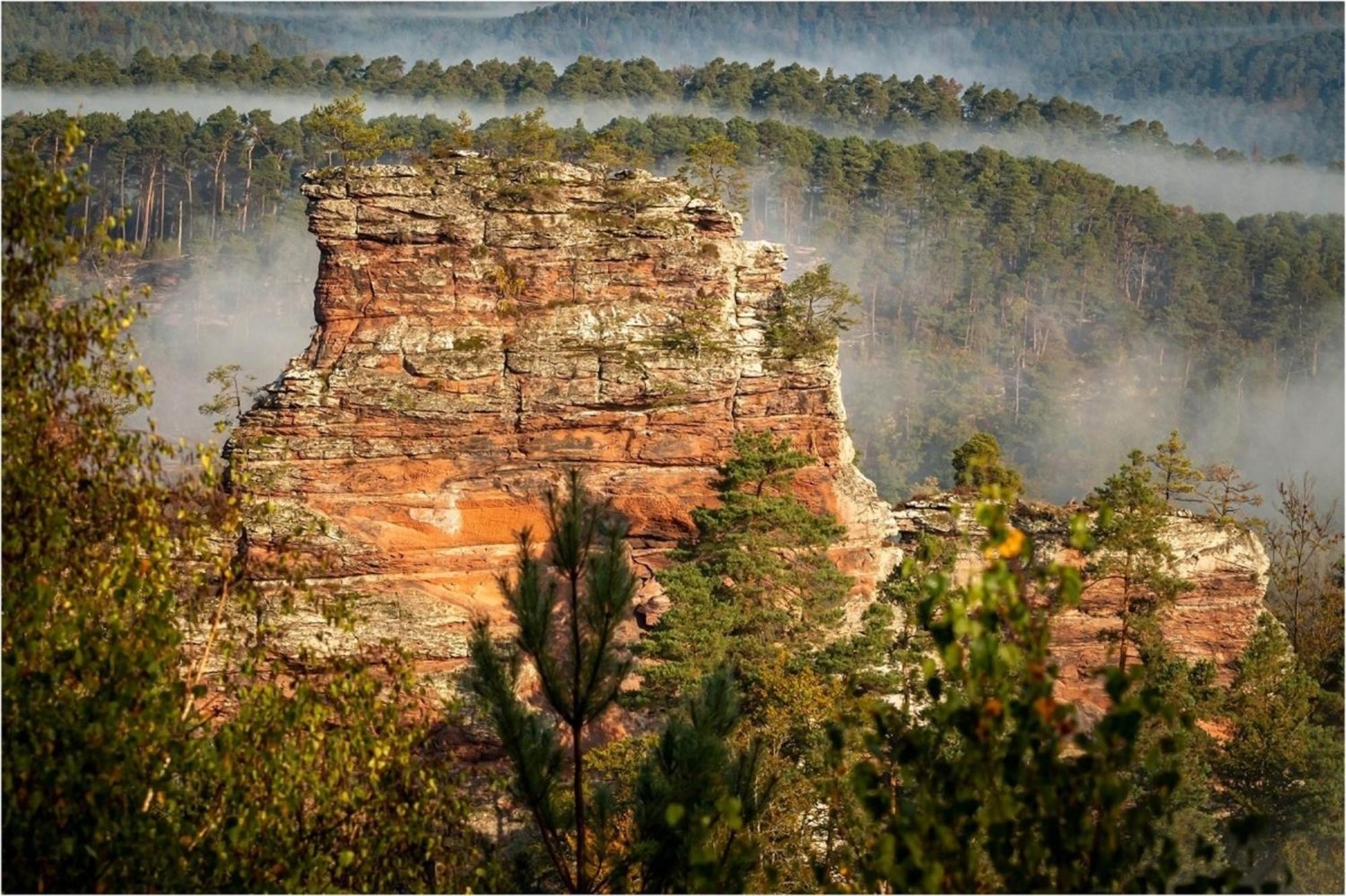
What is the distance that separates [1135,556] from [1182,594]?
1.84 metres

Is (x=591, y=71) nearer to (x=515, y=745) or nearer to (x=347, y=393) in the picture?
(x=347, y=393)

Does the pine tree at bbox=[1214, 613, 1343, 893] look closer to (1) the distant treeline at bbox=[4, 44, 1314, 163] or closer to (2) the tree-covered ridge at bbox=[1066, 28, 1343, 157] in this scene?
(1) the distant treeline at bbox=[4, 44, 1314, 163]

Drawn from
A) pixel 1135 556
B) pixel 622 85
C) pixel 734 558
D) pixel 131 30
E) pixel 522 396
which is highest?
pixel 131 30

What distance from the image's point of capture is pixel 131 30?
13675 cm

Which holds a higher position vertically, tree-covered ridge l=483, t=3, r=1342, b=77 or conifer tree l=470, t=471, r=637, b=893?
tree-covered ridge l=483, t=3, r=1342, b=77

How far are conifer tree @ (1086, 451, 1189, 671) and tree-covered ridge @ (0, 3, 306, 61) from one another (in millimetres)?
102457

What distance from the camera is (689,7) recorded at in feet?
551

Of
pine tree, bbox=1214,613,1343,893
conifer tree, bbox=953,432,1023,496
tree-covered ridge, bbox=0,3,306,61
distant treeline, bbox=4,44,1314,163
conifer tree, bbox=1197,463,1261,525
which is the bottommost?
pine tree, bbox=1214,613,1343,893

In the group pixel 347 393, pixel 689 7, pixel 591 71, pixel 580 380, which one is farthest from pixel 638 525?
pixel 689 7

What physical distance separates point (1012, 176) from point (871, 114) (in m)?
21.2

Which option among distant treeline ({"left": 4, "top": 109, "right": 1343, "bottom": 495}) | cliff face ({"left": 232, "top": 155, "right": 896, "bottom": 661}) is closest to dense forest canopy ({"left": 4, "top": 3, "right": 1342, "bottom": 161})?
distant treeline ({"left": 4, "top": 109, "right": 1343, "bottom": 495})

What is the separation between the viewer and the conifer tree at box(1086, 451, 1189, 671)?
3747cm

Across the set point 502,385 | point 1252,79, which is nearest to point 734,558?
point 502,385

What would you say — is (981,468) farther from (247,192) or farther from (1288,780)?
(247,192)
